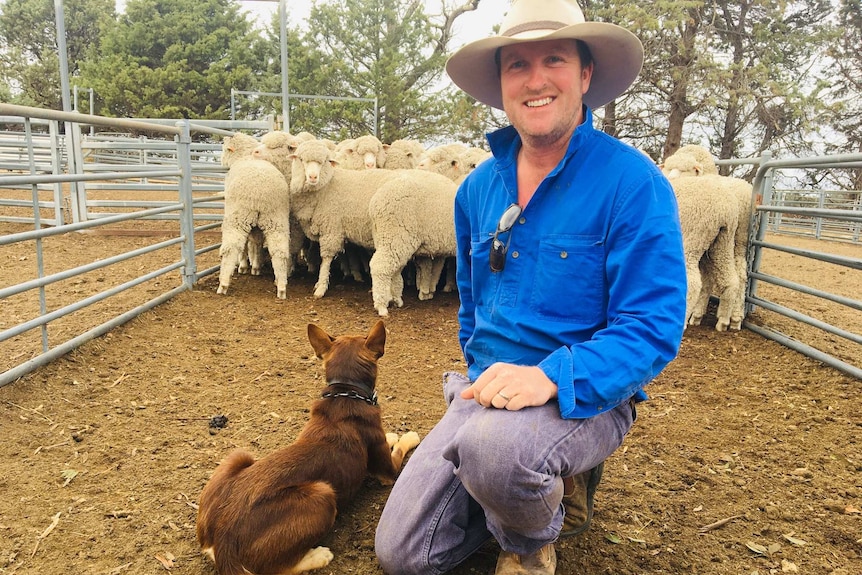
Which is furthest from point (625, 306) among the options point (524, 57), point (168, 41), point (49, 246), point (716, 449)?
point (168, 41)

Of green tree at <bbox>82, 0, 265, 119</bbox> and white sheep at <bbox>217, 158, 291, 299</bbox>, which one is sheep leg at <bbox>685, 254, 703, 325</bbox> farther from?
green tree at <bbox>82, 0, 265, 119</bbox>

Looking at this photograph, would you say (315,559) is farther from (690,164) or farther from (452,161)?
(452,161)

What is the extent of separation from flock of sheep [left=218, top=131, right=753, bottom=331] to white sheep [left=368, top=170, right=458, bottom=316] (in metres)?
0.01

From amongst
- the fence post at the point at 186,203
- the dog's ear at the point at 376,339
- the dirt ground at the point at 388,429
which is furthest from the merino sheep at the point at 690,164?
the fence post at the point at 186,203

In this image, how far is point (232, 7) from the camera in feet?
96.0

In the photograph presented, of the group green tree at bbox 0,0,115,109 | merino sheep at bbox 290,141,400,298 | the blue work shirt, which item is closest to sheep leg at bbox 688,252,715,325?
merino sheep at bbox 290,141,400,298

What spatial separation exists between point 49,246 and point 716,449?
28.1 ft

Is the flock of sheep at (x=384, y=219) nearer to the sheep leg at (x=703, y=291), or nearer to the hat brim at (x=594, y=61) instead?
the sheep leg at (x=703, y=291)

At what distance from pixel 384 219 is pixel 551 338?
4.24m

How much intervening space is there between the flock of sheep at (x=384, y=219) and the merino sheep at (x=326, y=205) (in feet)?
0.04

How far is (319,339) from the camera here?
9.62 feet

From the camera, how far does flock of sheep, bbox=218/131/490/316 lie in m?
6.12

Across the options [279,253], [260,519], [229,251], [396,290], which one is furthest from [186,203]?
[260,519]

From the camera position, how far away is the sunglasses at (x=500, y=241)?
6.95ft
